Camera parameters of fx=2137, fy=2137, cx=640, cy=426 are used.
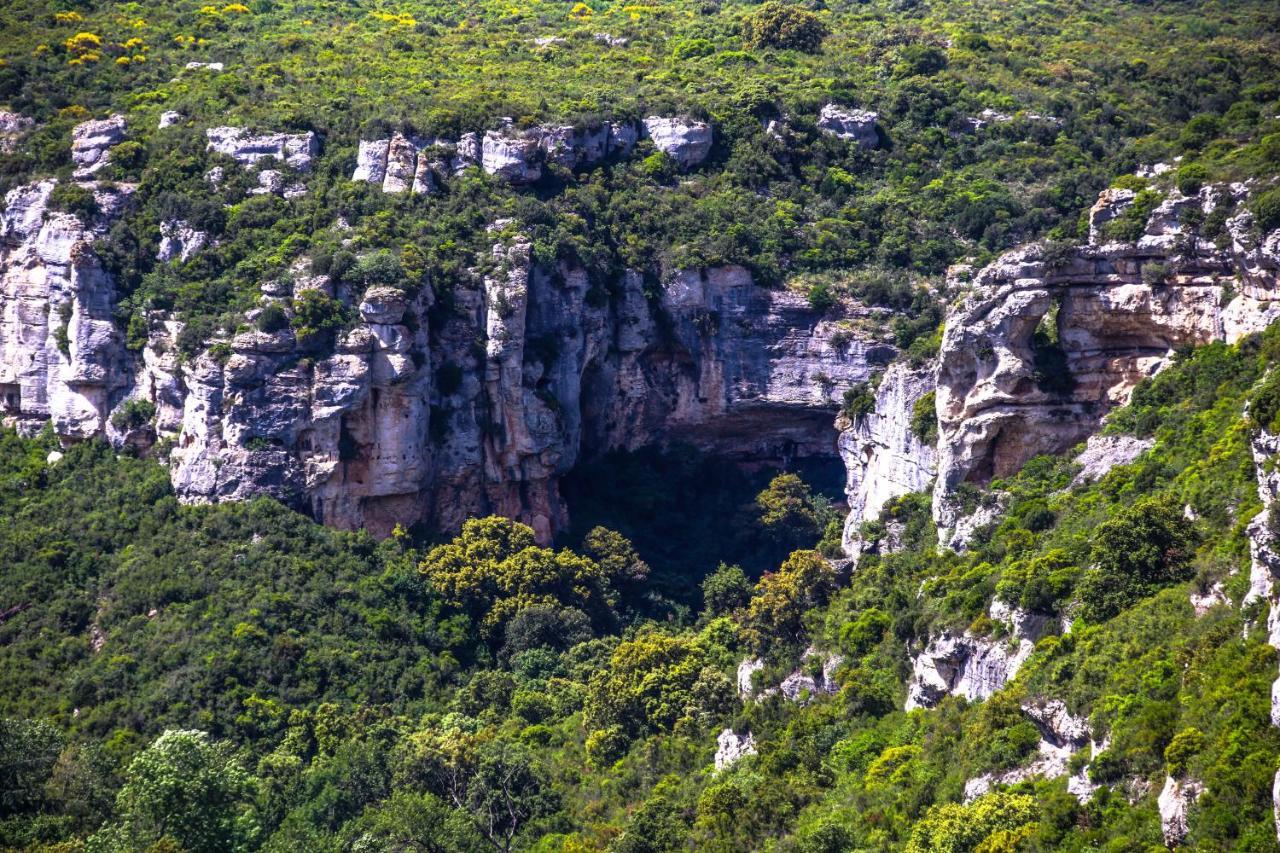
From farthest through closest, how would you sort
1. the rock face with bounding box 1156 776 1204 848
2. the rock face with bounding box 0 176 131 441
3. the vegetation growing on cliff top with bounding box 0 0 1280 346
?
1. the vegetation growing on cliff top with bounding box 0 0 1280 346
2. the rock face with bounding box 0 176 131 441
3. the rock face with bounding box 1156 776 1204 848

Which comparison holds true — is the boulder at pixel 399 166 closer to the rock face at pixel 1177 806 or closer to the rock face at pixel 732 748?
the rock face at pixel 732 748

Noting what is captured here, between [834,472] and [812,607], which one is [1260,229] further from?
[834,472]

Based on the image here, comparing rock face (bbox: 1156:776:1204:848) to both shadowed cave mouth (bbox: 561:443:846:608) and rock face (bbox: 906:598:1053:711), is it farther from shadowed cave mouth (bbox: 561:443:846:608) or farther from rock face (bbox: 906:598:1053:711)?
shadowed cave mouth (bbox: 561:443:846:608)

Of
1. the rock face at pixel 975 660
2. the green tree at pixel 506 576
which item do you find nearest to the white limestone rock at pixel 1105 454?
the rock face at pixel 975 660

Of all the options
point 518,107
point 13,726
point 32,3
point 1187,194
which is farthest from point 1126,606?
point 32,3

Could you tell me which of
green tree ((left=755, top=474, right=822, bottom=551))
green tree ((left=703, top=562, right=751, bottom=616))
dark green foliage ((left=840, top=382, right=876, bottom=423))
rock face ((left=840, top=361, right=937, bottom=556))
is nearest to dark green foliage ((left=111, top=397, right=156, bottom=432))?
green tree ((left=703, top=562, right=751, bottom=616))
